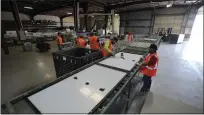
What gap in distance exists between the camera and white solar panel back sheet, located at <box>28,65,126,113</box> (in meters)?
1.01

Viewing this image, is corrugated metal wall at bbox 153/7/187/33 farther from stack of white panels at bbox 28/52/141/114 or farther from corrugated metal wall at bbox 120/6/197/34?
stack of white panels at bbox 28/52/141/114

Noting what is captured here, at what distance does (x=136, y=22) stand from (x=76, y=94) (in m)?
14.1

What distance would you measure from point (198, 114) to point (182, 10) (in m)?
12.3

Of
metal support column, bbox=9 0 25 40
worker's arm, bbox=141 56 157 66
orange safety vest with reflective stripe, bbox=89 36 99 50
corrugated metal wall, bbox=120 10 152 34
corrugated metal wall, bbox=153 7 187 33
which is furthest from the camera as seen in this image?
corrugated metal wall, bbox=120 10 152 34

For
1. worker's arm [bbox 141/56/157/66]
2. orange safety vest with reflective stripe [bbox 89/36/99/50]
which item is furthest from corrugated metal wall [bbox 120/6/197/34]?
worker's arm [bbox 141/56/157/66]

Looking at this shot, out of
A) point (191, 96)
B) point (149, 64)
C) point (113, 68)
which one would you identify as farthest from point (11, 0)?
point (191, 96)

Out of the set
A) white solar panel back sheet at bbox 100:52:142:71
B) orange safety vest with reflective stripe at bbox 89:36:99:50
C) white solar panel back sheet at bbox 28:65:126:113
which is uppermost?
orange safety vest with reflective stripe at bbox 89:36:99:50

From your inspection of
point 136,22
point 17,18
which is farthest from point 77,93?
point 136,22

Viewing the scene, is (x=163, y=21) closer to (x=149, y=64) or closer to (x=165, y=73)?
(x=165, y=73)

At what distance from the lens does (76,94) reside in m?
1.20

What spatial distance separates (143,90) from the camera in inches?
102

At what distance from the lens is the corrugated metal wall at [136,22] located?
12664 millimetres

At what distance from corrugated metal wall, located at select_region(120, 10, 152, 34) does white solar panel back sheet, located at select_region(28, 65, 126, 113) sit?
13.0 m

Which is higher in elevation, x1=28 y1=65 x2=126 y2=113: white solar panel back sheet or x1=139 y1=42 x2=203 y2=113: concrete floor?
x1=28 y1=65 x2=126 y2=113: white solar panel back sheet
